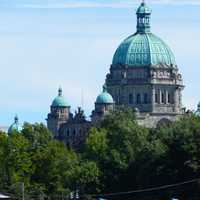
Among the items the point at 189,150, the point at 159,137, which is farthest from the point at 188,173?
the point at 159,137

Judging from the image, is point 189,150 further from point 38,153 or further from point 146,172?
point 38,153

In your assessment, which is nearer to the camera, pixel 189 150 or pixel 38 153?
pixel 189 150

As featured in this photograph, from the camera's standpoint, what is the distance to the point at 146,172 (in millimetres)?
187000

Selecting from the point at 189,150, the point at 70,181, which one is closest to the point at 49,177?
the point at 70,181

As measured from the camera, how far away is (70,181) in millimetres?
195125

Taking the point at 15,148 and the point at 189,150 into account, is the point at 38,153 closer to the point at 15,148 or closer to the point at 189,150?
the point at 15,148

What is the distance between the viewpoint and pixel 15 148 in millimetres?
197125

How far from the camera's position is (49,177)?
196m

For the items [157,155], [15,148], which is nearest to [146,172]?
[157,155]

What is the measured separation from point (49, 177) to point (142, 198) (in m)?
13.3

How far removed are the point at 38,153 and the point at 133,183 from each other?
12128 mm

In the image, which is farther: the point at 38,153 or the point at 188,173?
the point at 38,153

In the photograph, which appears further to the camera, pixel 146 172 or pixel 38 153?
pixel 38 153

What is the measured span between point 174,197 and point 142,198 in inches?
203
